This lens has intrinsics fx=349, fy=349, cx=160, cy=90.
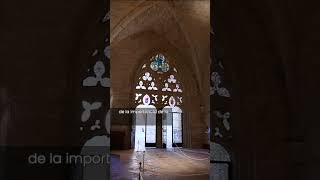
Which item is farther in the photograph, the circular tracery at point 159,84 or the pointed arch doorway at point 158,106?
the circular tracery at point 159,84

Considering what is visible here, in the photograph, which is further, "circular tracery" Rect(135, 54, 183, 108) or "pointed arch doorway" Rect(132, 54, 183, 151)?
"circular tracery" Rect(135, 54, 183, 108)

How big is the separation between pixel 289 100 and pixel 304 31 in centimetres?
54

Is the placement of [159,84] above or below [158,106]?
above

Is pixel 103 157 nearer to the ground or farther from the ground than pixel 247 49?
nearer to the ground

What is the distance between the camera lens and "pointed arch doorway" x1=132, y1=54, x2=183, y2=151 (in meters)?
9.91

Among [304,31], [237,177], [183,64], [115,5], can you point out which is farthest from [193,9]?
[237,177]

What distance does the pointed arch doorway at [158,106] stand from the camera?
9906 millimetres

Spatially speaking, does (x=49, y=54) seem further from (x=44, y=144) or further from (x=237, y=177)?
(x=237, y=177)

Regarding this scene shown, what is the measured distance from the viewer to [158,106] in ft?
33.7

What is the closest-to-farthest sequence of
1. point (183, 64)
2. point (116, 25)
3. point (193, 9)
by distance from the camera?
point (193, 9) < point (116, 25) < point (183, 64)

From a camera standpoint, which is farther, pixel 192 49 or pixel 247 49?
pixel 192 49

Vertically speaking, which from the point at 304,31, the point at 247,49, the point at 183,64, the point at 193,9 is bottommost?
the point at 247,49

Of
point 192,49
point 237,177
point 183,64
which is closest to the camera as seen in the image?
point 237,177

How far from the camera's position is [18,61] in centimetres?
177
